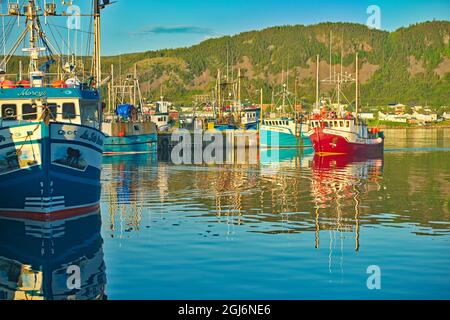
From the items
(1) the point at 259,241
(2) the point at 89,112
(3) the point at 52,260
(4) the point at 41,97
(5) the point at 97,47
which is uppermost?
(5) the point at 97,47

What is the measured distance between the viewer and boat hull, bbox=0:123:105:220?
108 feet

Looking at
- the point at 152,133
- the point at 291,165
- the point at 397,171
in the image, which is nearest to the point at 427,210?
the point at 397,171

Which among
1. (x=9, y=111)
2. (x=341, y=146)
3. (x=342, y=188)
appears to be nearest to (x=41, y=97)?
(x=9, y=111)

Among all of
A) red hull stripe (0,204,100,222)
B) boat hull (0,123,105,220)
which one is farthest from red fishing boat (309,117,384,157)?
boat hull (0,123,105,220)

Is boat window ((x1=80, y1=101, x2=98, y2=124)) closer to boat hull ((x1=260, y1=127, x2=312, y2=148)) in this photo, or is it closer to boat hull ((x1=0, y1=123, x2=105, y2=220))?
boat hull ((x1=0, y1=123, x2=105, y2=220))

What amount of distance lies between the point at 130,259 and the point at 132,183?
27.4m

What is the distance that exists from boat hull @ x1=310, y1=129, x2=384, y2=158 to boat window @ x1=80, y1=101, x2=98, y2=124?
49252mm

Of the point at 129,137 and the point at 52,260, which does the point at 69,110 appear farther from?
the point at 129,137

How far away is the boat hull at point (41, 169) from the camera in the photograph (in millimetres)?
32875

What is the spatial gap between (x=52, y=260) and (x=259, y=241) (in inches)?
291

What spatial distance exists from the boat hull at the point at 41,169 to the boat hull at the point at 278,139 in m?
74.7

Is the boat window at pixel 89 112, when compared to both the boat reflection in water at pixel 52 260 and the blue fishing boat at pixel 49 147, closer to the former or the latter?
the blue fishing boat at pixel 49 147

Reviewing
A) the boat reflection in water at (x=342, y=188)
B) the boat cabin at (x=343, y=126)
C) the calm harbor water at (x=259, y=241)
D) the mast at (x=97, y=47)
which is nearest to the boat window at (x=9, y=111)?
the mast at (x=97, y=47)

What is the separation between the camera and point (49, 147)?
32.9m
